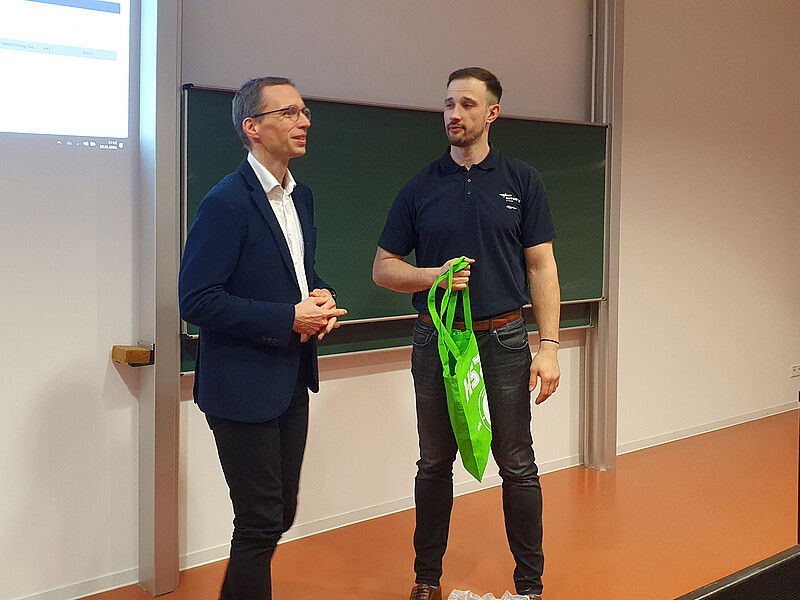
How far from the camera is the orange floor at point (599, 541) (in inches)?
116

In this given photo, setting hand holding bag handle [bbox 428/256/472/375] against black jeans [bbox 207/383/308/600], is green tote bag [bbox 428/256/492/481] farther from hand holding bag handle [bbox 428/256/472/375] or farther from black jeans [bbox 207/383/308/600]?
black jeans [bbox 207/383/308/600]

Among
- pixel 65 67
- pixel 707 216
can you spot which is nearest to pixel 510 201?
pixel 65 67

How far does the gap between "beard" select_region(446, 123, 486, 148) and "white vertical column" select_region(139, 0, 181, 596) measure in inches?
40.0

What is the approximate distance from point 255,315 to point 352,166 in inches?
59.4

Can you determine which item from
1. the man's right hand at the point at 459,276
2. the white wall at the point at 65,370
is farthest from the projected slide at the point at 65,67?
the man's right hand at the point at 459,276

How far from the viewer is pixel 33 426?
269 centimetres

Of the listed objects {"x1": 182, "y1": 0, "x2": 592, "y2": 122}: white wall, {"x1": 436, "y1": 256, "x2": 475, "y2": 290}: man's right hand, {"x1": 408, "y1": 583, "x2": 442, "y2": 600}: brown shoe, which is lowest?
{"x1": 408, "y1": 583, "x2": 442, "y2": 600}: brown shoe

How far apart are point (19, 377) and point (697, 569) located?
2.58 m

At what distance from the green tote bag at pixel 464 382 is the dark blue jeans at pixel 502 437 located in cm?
6

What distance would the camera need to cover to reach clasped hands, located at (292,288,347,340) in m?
2.04

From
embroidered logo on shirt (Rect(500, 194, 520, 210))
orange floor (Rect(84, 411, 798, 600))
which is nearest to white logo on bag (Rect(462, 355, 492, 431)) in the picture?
embroidered logo on shirt (Rect(500, 194, 520, 210))

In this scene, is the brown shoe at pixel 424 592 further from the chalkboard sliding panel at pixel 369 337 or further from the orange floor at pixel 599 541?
the chalkboard sliding panel at pixel 369 337

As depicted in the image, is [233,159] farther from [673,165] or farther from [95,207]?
[673,165]

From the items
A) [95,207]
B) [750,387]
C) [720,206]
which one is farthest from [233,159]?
[750,387]
